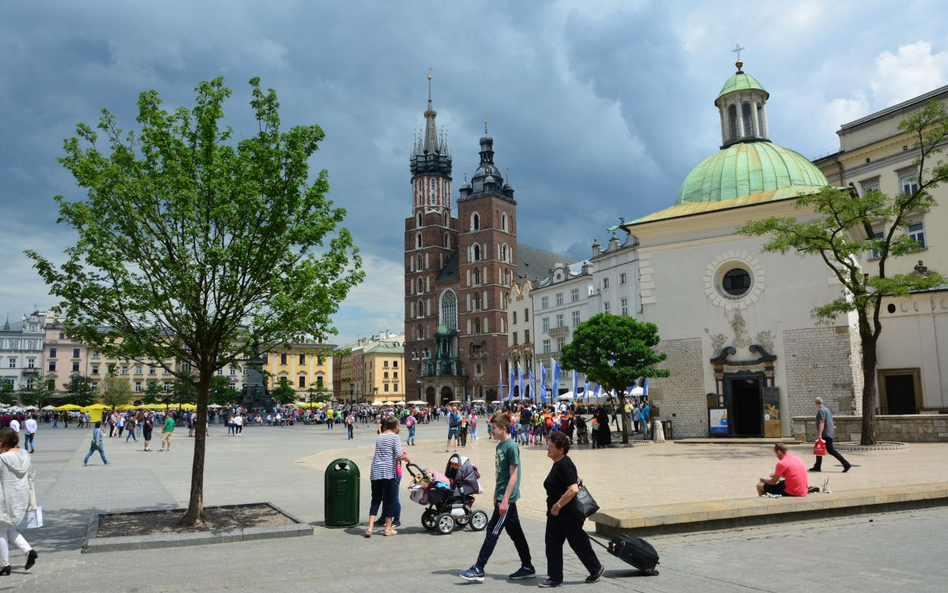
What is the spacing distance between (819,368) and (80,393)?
82552 mm

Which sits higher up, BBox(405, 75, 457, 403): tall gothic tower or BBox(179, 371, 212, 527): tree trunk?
BBox(405, 75, 457, 403): tall gothic tower

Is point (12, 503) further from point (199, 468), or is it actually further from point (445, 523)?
point (445, 523)

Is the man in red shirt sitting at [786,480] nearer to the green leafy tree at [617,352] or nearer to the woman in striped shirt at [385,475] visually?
the woman in striped shirt at [385,475]

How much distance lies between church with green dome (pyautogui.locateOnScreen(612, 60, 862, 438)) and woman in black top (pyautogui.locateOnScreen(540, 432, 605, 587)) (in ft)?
66.4

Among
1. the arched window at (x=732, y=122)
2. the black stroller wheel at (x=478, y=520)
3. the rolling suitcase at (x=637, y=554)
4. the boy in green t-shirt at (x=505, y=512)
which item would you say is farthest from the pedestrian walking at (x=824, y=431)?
the arched window at (x=732, y=122)

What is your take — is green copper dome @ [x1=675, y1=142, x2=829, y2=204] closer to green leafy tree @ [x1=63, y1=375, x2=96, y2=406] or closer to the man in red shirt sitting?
the man in red shirt sitting

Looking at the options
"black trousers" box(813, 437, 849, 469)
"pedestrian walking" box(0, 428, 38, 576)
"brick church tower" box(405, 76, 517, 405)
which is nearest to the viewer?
"pedestrian walking" box(0, 428, 38, 576)

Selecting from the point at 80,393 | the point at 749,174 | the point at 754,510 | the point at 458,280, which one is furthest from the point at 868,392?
the point at 80,393

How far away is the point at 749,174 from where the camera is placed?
28781 mm

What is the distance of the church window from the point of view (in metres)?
27.0

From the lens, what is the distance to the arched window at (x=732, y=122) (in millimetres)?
32344

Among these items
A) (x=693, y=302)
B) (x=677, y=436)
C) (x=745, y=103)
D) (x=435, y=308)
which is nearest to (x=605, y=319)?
(x=693, y=302)

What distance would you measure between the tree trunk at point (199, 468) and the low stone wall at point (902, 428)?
2026 cm

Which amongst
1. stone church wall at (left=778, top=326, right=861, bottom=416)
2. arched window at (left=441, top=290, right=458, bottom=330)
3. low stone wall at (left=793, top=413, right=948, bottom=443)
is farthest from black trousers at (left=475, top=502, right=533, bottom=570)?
arched window at (left=441, top=290, right=458, bottom=330)
